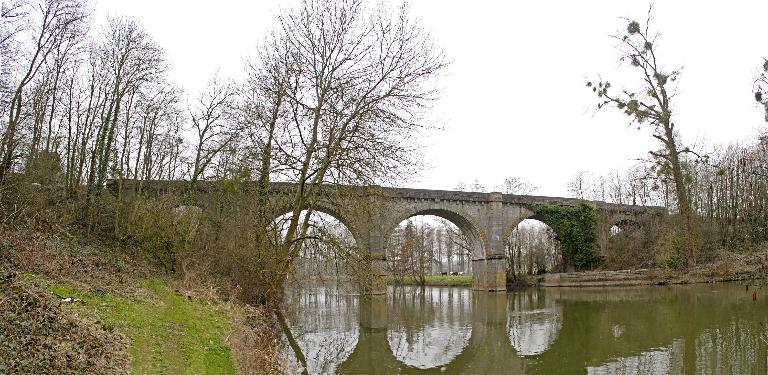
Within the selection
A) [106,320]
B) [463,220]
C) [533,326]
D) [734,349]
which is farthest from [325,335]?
[463,220]

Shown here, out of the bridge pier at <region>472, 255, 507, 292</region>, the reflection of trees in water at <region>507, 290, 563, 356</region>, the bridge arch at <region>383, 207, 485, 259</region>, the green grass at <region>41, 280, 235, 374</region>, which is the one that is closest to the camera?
the green grass at <region>41, 280, 235, 374</region>

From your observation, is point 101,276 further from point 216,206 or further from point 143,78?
point 143,78

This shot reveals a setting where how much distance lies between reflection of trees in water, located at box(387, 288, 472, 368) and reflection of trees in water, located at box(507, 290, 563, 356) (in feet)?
4.19

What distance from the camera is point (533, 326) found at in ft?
49.0

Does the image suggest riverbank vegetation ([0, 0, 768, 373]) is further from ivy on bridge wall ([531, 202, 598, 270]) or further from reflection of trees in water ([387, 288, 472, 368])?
ivy on bridge wall ([531, 202, 598, 270])

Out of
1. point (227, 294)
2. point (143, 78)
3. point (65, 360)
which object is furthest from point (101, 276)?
point (143, 78)

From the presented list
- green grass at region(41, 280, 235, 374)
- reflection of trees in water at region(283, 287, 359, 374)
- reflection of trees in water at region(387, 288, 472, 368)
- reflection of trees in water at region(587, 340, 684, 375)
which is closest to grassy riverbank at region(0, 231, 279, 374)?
green grass at region(41, 280, 235, 374)

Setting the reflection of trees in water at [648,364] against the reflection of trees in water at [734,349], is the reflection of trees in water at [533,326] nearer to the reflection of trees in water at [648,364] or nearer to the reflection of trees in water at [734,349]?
the reflection of trees in water at [648,364]

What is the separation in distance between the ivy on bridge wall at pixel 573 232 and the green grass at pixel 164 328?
2755 cm

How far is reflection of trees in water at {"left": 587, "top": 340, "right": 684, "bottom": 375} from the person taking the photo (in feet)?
27.6

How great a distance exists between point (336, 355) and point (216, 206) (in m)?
7.80

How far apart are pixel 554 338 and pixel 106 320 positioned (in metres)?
9.63

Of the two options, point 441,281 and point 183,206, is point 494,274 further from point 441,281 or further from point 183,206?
point 183,206

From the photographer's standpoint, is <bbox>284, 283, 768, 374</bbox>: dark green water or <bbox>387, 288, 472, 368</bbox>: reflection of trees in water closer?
<bbox>284, 283, 768, 374</bbox>: dark green water
